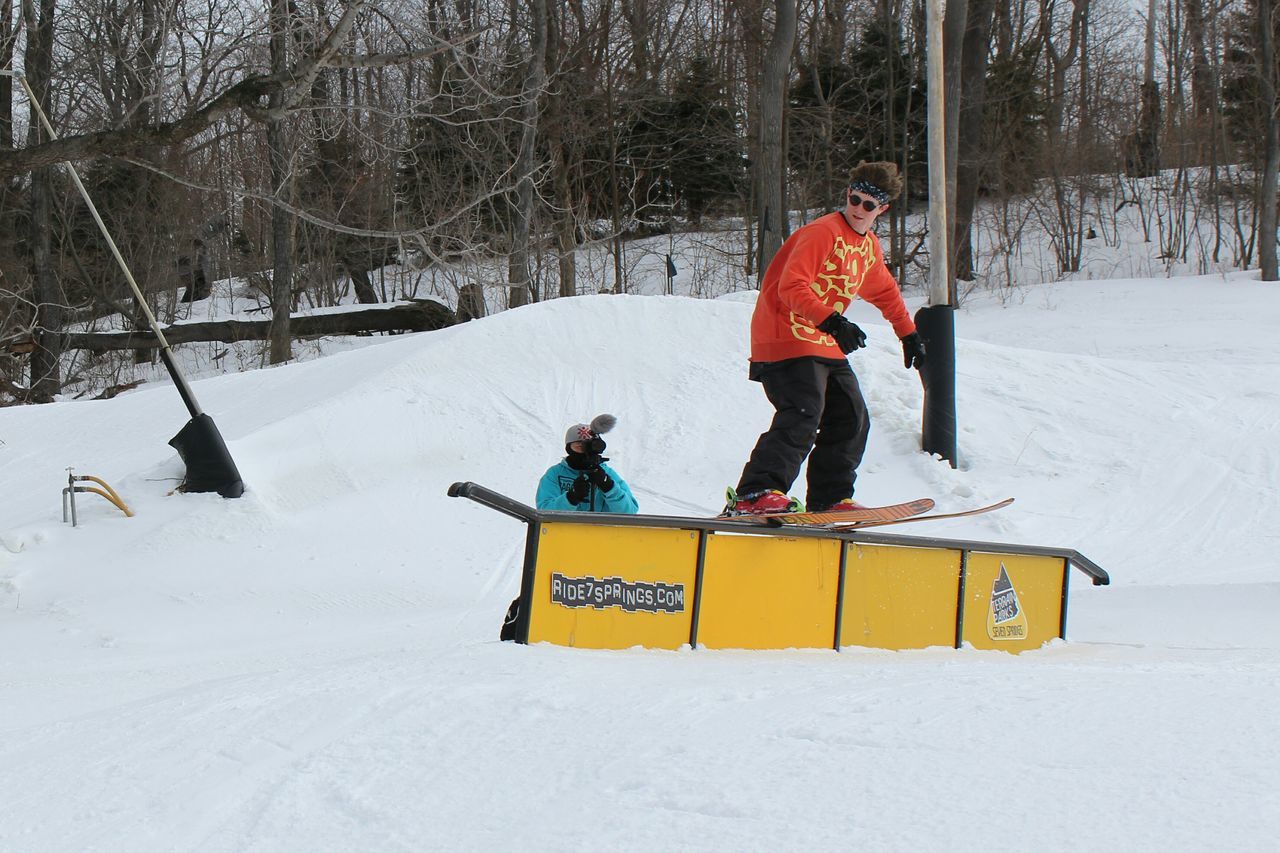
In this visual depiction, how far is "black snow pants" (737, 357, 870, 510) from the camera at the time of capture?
16.9 feet

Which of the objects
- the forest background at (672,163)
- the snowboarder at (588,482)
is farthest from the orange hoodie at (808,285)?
the forest background at (672,163)

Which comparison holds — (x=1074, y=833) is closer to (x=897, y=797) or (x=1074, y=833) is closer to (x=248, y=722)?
(x=897, y=797)

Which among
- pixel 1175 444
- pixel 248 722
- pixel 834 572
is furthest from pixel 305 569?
pixel 1175 444

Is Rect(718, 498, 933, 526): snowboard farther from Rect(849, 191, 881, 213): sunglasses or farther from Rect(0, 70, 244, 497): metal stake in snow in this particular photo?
Rect(0, 70, 244, 497): metal stake in snow

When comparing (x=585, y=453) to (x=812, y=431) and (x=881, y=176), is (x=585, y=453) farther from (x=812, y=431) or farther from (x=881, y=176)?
(x=881, y=176)

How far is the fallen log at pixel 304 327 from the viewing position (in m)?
23.1

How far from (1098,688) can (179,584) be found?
6136mm

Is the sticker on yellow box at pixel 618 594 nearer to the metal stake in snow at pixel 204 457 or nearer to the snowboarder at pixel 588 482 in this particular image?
the snowboarder at pixel 588 482

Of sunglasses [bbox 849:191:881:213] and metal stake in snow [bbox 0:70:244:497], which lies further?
metal stake in snow [bbox 0:70:244:497]

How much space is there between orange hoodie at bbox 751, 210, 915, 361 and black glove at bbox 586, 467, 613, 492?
1.02 meters

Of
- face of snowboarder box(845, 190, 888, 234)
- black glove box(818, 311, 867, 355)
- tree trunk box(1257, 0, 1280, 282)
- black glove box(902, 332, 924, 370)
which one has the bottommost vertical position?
black glove box(902, 332, 924, 370)

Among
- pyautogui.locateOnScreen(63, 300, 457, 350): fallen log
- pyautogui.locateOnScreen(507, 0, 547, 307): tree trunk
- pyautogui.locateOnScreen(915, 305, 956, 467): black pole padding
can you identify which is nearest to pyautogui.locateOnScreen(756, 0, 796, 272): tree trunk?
pyautogui.locateOnScreen(507, 0, 547, 307): tree trunk

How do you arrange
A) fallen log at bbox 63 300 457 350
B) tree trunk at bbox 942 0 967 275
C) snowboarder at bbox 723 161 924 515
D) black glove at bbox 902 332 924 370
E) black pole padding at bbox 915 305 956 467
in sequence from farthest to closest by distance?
fallen log at bbox 63 300 457 350
tree trunk at bbox 942 0 967 275
black pole padding at bbox 915 305 956 467
black glove at bbox 902 332 924 370
snowboarder at bbox 723 161 924 515

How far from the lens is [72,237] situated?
2559cm
